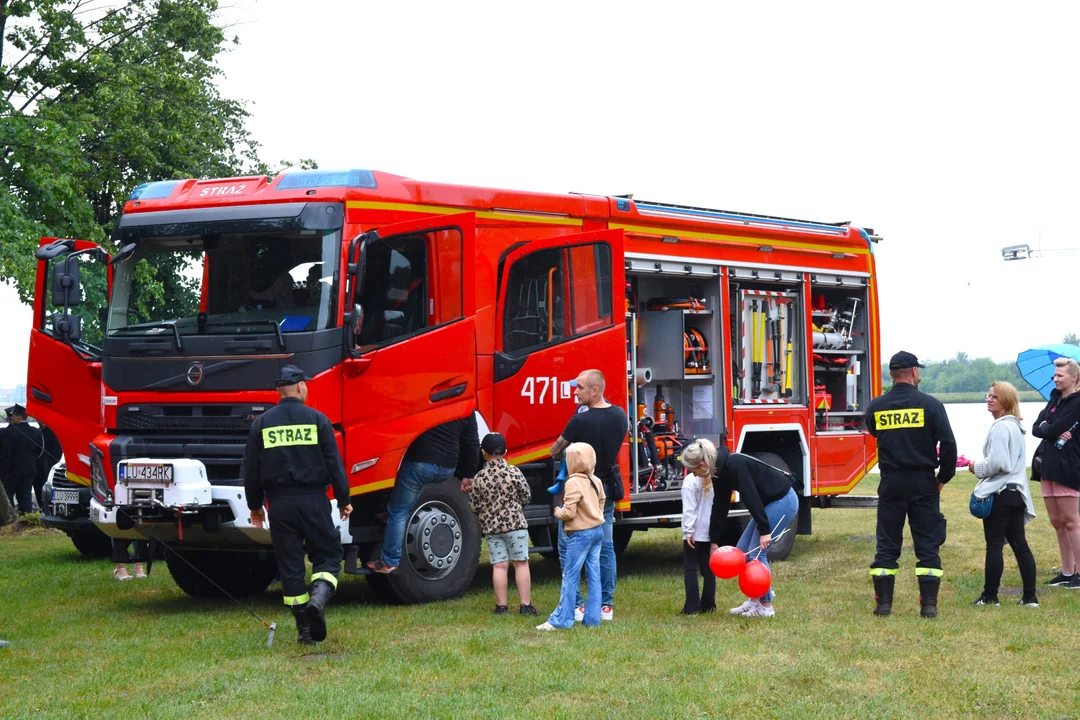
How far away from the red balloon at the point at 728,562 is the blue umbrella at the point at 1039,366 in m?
4.76

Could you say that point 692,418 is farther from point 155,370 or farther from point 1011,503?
point 155,370

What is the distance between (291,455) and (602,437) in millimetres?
2248

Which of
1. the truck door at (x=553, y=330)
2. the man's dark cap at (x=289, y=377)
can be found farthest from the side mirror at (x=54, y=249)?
the truck door at (x=553, y=330)

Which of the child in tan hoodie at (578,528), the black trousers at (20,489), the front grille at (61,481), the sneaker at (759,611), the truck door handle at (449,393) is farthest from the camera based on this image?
the black trousers at (20,489)

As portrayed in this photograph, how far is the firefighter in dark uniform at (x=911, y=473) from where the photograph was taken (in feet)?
28.8

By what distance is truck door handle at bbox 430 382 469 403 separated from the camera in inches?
378

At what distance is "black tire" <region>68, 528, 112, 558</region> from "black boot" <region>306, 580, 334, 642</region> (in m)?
6.07

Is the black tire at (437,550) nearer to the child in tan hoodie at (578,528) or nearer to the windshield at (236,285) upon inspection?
the child in tan hoodie at (578,528)

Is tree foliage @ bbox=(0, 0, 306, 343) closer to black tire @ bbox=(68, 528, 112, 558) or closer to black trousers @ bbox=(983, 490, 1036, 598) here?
black tire @ bbox=(68, 528, 112, 558)

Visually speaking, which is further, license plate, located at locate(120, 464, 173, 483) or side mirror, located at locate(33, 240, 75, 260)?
side mirror, located at locate(33, 240, 75, 260)

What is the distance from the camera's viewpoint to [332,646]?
7941mm

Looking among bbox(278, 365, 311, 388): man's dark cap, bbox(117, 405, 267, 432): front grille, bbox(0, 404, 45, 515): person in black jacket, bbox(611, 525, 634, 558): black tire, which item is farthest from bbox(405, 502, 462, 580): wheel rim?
bbox(0, 404, 45, 515): person in black jacket

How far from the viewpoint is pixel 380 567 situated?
9.41 metres

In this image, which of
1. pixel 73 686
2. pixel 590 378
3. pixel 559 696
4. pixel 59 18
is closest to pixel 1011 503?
pixel 590 378
